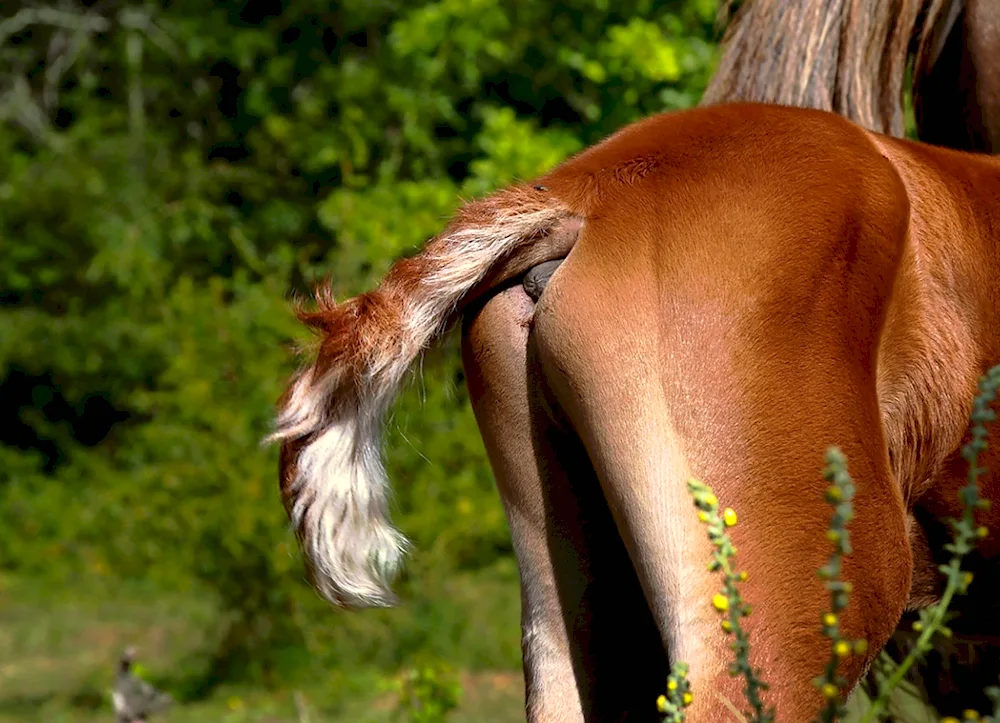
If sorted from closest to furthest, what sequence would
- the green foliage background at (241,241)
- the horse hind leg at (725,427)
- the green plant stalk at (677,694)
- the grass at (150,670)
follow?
the green plant stalk at (677,694)
the horse hind leg at (725,427)
the grass at (150,670)
the green foliage background at (241,241)

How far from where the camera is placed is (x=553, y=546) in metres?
2.19

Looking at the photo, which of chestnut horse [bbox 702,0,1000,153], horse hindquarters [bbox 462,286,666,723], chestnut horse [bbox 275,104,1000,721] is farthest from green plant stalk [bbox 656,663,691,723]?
chestnut horse [bbox 702,0,1000,153]

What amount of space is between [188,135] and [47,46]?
1.44 m

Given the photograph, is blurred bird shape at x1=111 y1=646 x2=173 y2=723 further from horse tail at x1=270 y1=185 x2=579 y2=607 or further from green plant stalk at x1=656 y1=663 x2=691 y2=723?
green plant stalk at x1=656 y1=663 x2=691 y2=723

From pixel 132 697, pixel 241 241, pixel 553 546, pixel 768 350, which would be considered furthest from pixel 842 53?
pixel 241 241

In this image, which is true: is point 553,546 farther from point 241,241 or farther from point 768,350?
point 241,241

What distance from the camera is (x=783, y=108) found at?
232 cm

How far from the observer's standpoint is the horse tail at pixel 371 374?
2.13 metres

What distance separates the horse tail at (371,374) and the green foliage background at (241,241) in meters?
1.82

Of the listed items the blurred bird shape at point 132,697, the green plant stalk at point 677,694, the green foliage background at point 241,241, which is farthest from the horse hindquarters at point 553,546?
the green foliage background at point 241,241

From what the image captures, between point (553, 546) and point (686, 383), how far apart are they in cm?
39

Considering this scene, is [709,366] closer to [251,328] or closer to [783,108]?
[783,108]

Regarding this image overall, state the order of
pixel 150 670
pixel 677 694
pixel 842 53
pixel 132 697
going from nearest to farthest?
1. pixel 677 694
2. pixel 842 53
3. pixel 132 697
4. pixel 150 670

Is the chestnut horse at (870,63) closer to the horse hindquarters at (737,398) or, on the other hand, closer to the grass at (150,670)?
the horse hindquarters at (737,398)
